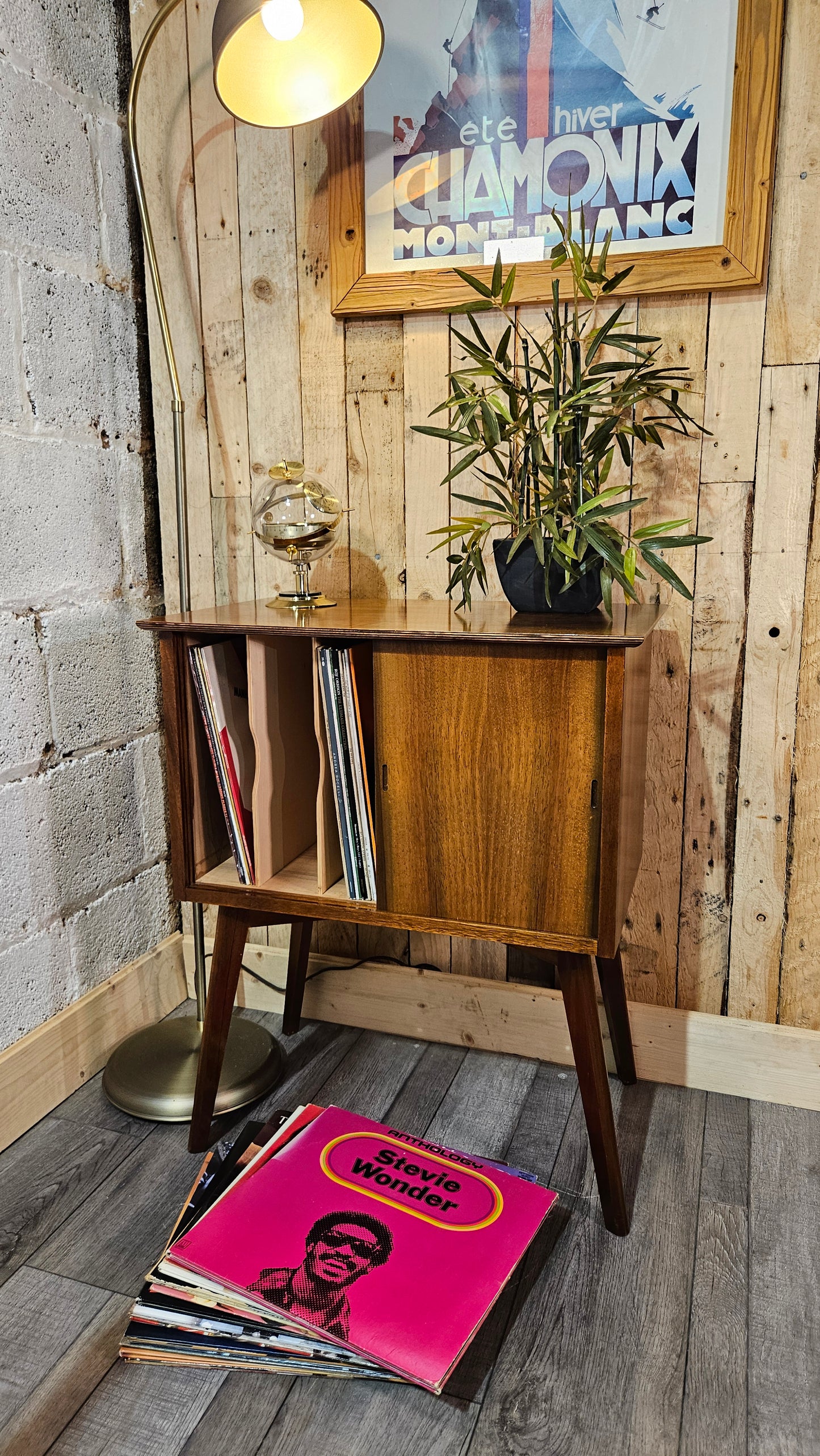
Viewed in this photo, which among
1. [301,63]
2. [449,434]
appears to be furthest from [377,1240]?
[301,63]

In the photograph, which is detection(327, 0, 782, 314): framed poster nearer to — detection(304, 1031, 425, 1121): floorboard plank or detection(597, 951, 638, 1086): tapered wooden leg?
detection(597, 951, 638, 1086): tapered wooden leg

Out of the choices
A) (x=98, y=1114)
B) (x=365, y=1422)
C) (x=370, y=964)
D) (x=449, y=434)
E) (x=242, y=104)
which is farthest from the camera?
(x=370, y=964)

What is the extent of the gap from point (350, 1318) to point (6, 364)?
4.61 feet

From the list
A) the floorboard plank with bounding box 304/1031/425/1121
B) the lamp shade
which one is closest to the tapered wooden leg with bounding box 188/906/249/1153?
the floorboard plank with bounding box 304/1031/425/1121

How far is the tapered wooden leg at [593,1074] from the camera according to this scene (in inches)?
49.4

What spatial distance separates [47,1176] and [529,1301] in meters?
0.74

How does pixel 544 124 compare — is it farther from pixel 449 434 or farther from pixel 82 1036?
pixel 82 1036

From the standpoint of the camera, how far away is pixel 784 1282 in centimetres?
125

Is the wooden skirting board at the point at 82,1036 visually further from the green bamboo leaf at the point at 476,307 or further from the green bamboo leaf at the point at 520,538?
the green bamboo leaf at the point at 476,307

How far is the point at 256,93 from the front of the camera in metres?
1.39

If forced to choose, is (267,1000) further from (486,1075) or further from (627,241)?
(627,241)

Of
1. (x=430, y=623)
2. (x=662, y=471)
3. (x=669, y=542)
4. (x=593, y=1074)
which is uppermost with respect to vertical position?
(x=662, y=471)

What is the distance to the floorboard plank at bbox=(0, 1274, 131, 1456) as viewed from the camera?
1.05m

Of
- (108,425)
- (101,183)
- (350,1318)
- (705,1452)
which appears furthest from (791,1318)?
(101,183)
